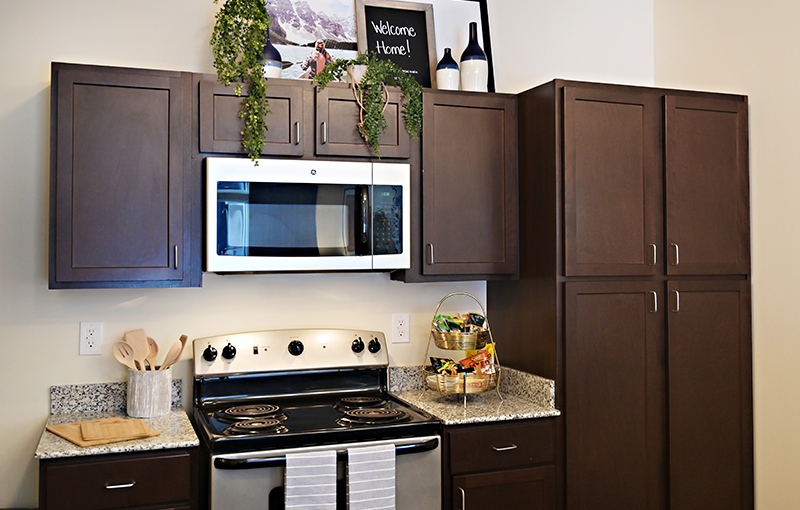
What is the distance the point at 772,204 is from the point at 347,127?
5.69ft


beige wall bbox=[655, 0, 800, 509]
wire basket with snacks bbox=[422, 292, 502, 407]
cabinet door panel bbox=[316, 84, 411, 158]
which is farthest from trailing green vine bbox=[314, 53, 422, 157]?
beige wall bbox=[655, 0, 800, 509]

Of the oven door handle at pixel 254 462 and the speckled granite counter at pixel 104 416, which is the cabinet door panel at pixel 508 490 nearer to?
the oven door handle at pixel 254 462

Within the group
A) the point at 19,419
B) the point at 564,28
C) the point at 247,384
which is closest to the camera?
the point at 19,419

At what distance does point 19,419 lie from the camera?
2562 mm

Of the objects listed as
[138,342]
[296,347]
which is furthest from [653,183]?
[138,342]

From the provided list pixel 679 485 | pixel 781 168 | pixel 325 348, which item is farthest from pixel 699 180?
pixel 325 348

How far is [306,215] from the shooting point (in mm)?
2596

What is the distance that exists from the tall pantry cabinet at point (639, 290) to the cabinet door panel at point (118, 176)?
4.51ft

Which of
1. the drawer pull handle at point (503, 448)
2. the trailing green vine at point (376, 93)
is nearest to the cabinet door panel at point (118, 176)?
the trailing green vine at point (376, 93)

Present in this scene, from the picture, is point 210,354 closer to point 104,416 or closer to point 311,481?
point 104,416

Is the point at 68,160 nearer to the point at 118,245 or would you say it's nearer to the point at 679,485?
the point at 118,245

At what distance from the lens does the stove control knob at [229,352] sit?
8.87 feet

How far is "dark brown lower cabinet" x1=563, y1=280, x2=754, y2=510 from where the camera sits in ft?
8.73

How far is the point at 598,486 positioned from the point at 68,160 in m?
2.27
